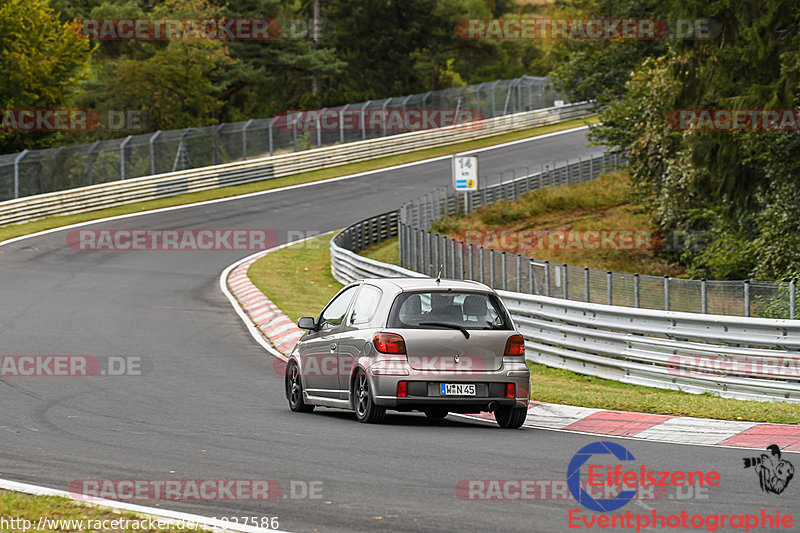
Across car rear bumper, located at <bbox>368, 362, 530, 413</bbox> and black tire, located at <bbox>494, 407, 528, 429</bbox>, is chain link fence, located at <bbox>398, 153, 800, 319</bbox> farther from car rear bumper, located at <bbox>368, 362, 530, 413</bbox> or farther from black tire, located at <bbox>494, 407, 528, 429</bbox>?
car rear bumper, located at <bbox>368, 362, 530, 413</bbox>

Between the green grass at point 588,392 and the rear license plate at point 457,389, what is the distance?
1.99 metres

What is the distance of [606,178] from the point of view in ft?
163

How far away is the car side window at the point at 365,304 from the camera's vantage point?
11594 millimetres

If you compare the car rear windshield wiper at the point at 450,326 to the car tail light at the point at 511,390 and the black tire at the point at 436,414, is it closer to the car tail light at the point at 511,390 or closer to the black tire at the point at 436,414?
the car tail light at the point at 511,390

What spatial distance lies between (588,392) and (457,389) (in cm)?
303

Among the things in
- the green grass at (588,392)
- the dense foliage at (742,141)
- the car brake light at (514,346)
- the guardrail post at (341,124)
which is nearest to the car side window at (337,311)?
the car brake light at (514,346)

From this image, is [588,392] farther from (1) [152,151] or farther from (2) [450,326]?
(1) [152,151]

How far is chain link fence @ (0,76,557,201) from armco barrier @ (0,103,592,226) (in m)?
0.71

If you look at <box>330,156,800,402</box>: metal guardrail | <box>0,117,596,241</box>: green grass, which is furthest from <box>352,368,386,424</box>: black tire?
<box>0,117,596,241</box>: green grass

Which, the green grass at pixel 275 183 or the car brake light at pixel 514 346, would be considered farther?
the green grass at pixel 275 183

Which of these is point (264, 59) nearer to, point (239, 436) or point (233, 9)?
point (233, 9)

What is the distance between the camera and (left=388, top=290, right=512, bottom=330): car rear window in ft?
36.8

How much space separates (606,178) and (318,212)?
542 inches

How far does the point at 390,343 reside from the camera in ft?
36.2
